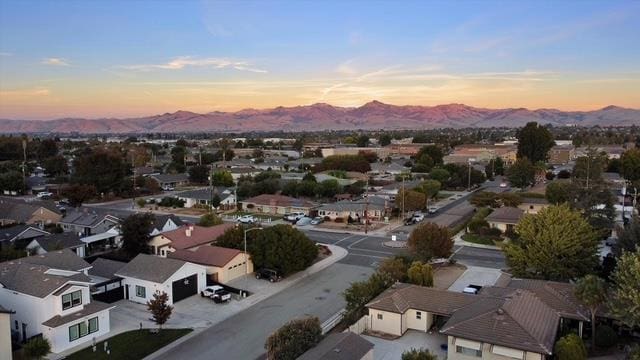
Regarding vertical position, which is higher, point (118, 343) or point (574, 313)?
point (574, 313)

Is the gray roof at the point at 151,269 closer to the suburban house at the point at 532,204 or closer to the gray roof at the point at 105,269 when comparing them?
the gray roof at the point at 105,269

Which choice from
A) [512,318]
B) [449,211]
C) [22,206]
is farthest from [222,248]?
[449,211]

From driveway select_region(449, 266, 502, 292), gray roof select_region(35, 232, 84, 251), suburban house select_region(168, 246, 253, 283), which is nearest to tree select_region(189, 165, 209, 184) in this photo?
gray roof select_region(35, 232, 84, 251)

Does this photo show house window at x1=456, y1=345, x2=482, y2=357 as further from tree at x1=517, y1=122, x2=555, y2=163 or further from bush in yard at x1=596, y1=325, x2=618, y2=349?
tree at x1=517, y1=122, x2=555, y2=163

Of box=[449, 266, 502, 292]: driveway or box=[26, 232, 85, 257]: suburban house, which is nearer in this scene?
box=[449, 266, 502, 292]: driveway

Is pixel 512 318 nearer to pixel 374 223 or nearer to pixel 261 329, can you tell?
pixel 261 329

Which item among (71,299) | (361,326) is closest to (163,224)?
(71,299)

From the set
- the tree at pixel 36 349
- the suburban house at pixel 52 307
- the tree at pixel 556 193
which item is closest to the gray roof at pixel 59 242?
the suburban house at pixel 52 307
